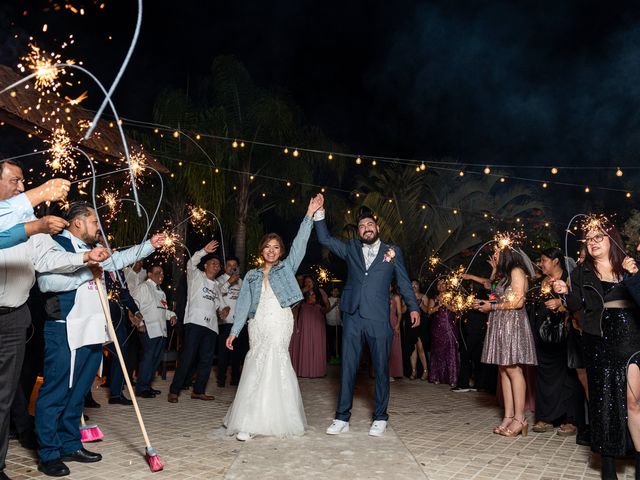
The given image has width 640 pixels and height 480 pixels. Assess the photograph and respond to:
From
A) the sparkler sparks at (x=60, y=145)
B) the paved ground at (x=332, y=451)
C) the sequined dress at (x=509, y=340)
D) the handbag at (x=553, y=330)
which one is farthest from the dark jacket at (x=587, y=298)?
the sparkler sparks at (x=60, y=145)

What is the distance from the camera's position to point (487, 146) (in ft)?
79.1

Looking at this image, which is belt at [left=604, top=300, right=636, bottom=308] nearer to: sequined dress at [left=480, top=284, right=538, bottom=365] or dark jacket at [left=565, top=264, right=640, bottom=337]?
dark jacket at [left=565, top=264, right=640, bottom=337]

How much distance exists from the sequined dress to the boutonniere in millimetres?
1234

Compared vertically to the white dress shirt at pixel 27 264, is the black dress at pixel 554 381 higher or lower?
lower

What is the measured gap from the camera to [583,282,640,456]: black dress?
394cm

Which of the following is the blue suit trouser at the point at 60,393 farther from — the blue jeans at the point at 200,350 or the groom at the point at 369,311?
the blue jeans at the point at 200,350

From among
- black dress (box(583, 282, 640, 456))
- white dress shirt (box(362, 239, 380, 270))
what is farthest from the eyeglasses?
white dress shirt (box(362, 239, 380, 270))

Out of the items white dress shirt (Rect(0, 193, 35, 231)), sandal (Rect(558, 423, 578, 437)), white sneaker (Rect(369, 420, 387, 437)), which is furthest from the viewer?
sandal (Rect(558, 423, 578, 437))

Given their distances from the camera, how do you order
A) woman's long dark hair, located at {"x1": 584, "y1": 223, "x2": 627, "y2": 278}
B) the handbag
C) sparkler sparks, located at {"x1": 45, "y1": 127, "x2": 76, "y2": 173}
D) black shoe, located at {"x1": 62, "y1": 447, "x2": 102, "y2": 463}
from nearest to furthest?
woman's long dark hair, located at {"x1": 584, "y1": 223, "x2": 627, "y2": 278} < black shoe, located at {"x1": 62, "y1": 447, "x2": 102, "y2": 463} < the handbag < sparkler sparks, located at {"x1": 45, "y1": 127, "x2": 76, "y2": 173}

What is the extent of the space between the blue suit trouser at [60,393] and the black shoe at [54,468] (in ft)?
0.12

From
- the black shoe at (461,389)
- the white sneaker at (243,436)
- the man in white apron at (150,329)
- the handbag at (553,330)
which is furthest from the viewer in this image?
the black shoe at (461,389)

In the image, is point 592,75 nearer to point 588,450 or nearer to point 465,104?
point 465,104

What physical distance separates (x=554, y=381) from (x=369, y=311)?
7.37 feet

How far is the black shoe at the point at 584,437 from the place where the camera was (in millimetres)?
5223
